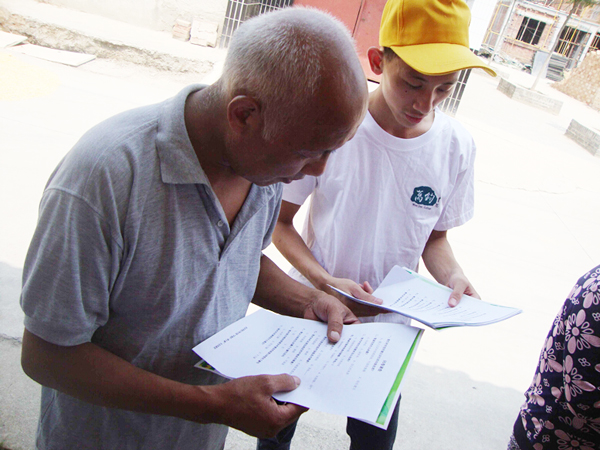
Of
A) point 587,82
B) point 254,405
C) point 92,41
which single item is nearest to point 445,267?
point 254,405

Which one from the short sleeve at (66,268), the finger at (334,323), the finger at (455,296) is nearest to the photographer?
the short sleeve at (66,268)

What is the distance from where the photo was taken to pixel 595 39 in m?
28.2

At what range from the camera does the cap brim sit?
4.37ft

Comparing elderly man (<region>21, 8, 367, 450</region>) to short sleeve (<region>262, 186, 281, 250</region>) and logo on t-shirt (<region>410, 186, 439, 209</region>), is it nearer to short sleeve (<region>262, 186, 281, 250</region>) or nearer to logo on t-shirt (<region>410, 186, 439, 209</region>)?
short sleeve (<region>262, 186, 281, 250</region>)

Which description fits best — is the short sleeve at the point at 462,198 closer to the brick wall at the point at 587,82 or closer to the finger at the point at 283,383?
the finger at the point at 283,383

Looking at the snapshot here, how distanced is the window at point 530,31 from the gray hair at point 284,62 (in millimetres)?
34855

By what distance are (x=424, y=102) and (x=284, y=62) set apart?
74 centimetres

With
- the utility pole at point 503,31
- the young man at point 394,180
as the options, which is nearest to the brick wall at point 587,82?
the utility pole at point 503,31

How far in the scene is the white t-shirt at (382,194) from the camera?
150 cm

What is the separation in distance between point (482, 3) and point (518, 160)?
154 inches

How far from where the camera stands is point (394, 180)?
1.52 metres

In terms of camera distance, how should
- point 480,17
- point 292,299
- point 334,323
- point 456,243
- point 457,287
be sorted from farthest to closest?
point 480,17 → point 456,243 → point 457,287 → point 292,299 → point 334,323

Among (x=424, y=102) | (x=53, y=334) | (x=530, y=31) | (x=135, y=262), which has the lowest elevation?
(x=53, y=334)

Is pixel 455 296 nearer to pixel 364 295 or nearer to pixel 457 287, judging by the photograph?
pixel 457 287
